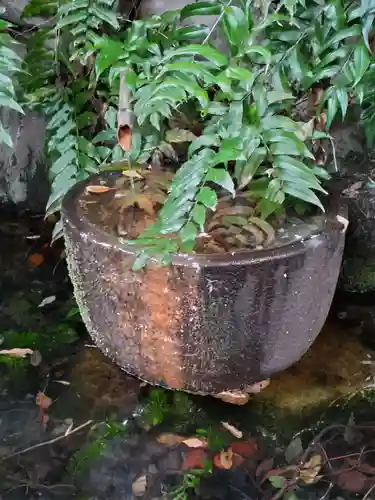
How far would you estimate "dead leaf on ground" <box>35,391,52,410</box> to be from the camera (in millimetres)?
1605

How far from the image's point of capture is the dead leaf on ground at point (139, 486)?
1.36 meters

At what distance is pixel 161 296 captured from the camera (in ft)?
4.26

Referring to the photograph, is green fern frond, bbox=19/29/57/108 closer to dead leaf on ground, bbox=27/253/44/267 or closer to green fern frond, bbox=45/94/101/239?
green fern frond, bbox=45/94/101/239

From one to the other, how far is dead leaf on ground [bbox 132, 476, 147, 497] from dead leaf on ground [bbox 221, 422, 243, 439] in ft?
0.84

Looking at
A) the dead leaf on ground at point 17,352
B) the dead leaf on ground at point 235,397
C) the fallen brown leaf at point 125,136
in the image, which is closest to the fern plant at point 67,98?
the fallen brown leaf at point 125,136

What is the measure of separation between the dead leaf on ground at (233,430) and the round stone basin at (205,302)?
14cm

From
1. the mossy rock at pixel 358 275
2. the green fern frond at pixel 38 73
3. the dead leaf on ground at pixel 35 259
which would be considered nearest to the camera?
the green fern frond at pixel 38 73

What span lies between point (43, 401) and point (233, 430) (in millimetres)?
511

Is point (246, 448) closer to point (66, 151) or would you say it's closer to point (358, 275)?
point (358, 275)

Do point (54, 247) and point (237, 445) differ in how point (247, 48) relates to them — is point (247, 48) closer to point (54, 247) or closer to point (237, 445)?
point (237, 445)

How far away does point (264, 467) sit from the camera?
4.69 feet

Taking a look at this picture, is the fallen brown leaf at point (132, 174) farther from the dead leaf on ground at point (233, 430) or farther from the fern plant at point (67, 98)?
the dead leaf on ground at point (233, 430)

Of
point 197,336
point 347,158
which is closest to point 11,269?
point 197,336

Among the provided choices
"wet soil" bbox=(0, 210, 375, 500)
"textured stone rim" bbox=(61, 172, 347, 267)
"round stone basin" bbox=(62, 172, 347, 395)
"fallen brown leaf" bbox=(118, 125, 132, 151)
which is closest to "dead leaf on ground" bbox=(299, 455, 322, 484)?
"wet soil" bbox=(0, 210, 375, 500)
